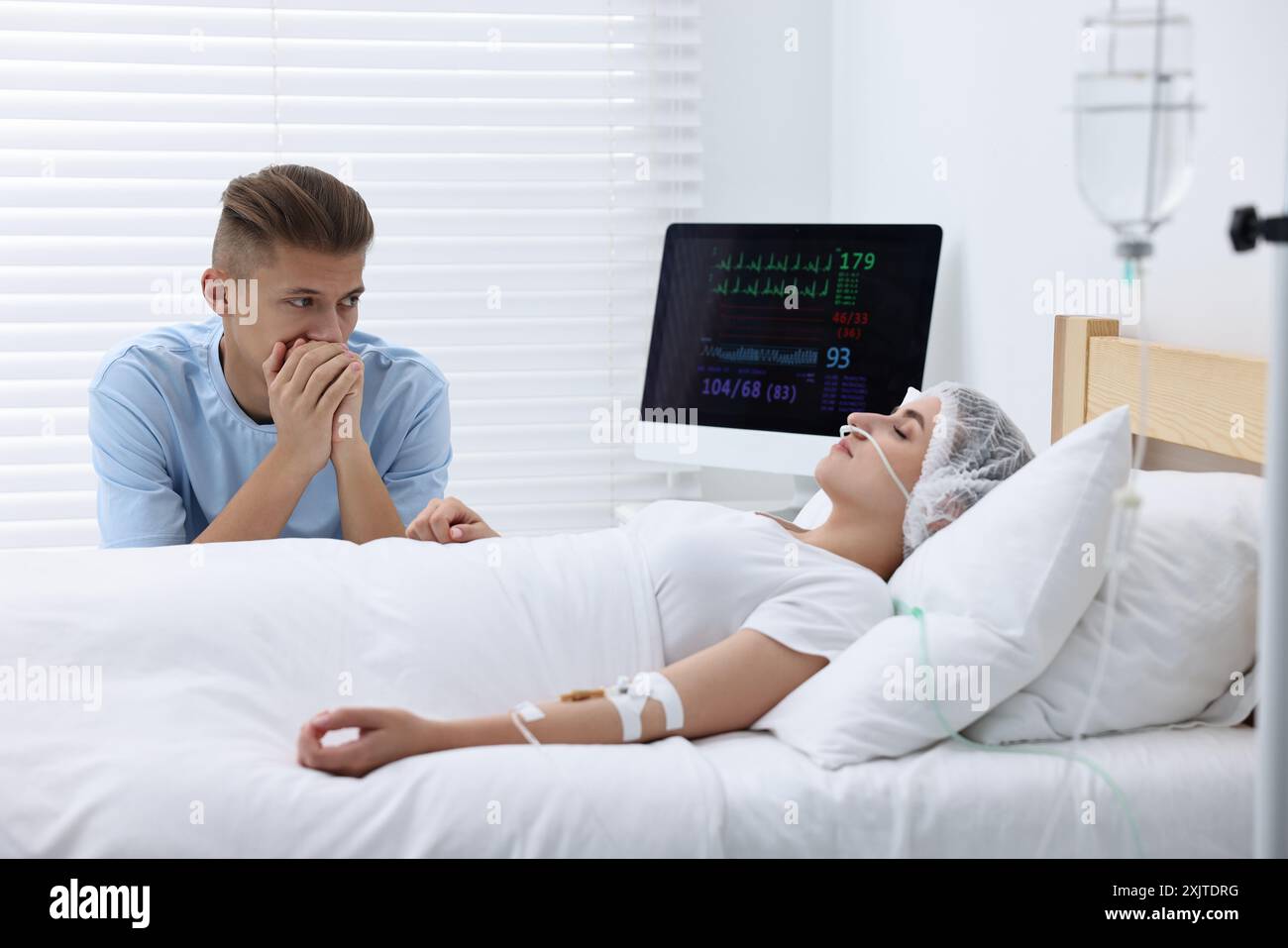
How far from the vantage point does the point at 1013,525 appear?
A: 1235 millimetres

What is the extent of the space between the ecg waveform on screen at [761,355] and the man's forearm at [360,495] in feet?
2.77

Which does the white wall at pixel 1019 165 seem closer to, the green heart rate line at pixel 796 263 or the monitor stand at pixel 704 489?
the green heart rate line at pixel 796 263

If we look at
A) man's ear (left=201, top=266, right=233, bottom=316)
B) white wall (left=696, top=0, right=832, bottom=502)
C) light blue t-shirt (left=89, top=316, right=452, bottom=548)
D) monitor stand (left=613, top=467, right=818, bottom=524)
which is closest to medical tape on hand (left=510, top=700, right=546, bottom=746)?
light blue t-shirt (left=89, top=316, right=452, bottom=548)

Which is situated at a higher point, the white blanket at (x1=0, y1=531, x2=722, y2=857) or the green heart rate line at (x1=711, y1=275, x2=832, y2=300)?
the green heart rate line at (x1=711, y1=275, x2=832, y2=300)

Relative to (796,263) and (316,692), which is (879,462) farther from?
(796,263)

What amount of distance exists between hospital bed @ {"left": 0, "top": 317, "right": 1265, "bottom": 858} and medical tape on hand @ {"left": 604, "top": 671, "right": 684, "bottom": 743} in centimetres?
3

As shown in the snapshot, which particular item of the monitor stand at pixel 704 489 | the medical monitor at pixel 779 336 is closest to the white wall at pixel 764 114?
the monitor stand at pixel 704 489

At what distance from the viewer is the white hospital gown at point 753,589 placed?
1289 millimetres

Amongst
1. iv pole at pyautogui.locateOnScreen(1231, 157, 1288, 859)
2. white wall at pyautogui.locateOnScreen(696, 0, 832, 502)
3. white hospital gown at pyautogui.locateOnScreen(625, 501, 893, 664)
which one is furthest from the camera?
white wall at pyautogui.locateOnScreen(696, 0, 832, 502)

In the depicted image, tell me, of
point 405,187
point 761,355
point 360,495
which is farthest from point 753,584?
point 405,187

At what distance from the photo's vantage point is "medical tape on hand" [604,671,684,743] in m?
1.19

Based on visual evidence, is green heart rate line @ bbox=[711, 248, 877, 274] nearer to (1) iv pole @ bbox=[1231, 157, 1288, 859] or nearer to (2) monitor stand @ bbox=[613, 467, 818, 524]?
(2) monitor stand @ bbox=[613, 467, 818, 524]
